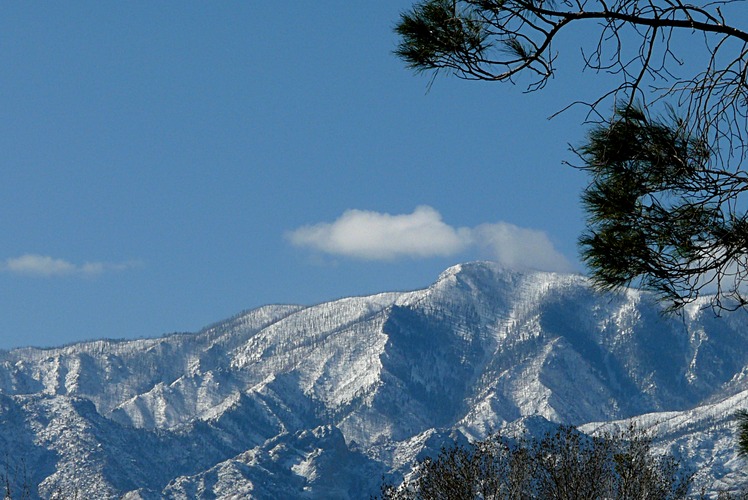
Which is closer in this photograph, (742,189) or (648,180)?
(742,189)

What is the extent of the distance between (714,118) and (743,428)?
5770mm

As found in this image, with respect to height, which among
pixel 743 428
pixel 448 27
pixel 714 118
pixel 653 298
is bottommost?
pixel 743 428

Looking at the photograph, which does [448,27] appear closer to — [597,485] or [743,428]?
[743,428]

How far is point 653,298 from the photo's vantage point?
601 inches

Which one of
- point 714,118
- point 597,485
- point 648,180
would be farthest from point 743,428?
point 597,485

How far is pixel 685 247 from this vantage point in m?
14.4

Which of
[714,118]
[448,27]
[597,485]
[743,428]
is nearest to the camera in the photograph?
[714,118]

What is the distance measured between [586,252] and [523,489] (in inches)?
1138

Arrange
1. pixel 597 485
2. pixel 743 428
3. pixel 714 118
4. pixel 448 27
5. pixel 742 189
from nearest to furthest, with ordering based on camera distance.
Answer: pixel 714 118, pixel 742 189, pixel 448 27, pixel 743 428, pixel 597 485

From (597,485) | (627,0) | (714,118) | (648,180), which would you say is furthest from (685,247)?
(597,485)

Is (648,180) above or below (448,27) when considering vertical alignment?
below

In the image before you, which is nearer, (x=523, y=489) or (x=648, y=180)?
(x=648, y=180)

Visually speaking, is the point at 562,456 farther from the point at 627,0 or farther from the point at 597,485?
the point at 627,0

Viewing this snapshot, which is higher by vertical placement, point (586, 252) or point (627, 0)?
point (627, 0)
